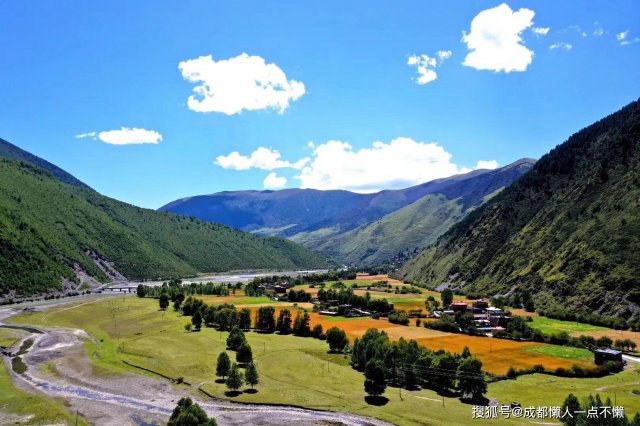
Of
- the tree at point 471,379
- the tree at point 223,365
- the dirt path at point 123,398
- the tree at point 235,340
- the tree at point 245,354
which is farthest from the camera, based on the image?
the tree at point 235,340

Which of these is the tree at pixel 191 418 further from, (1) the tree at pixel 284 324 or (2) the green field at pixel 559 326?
(2) the green field at pixel 559 326

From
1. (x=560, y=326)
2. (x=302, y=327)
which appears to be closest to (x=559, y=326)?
(x=560, y=326)

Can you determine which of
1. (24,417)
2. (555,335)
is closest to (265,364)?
(24,417)

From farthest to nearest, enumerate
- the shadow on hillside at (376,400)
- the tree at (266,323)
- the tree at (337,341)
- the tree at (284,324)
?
the tree at (266,323), the tree at (284,324), the tree at (337,341), the shadow on hillside at (376,400)

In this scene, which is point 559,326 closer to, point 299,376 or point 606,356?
point 606,356

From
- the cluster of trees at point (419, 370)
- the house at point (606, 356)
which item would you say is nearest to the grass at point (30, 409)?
the cluster of trees at point (419, 370)

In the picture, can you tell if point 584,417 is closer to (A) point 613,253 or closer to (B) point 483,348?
(B) point 483,348
